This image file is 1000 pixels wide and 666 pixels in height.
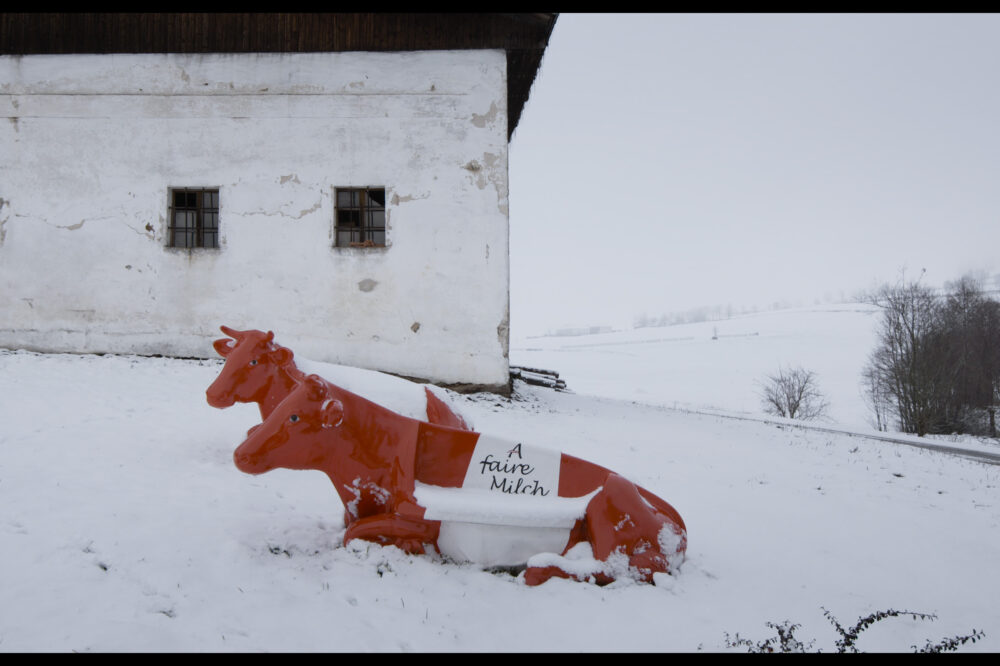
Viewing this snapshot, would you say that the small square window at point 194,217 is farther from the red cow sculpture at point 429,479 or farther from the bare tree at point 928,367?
the bare tree at point 928,367

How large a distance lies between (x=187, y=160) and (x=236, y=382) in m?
8.51

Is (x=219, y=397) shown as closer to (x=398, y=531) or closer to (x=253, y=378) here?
(x=253, y=378)

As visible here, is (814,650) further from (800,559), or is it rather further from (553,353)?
(553,353)

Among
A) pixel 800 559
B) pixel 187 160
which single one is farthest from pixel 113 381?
pixel 800 559

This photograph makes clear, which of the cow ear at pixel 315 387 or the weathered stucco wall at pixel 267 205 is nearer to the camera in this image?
the cow ear at pixel 315 387

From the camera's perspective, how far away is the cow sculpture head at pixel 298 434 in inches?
125

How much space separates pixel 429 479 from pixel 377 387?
0.71 meters

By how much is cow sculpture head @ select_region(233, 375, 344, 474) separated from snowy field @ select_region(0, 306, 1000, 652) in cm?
46

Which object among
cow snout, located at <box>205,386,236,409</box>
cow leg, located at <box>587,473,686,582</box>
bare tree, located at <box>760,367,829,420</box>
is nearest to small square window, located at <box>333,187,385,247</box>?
cow snout, located at <box>205,386,236,409</box>

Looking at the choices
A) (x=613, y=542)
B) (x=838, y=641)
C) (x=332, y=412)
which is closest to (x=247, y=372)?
(x=332, y=412)

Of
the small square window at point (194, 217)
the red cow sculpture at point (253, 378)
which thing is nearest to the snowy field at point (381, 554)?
the red cow sculpture at point (253, 378)

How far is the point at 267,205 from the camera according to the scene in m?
10.7

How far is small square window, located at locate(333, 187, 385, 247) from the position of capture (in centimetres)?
1080

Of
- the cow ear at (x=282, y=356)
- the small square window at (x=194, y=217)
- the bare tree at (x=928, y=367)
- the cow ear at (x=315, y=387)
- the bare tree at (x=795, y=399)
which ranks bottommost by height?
the bare tree at (x=795, y=399)
